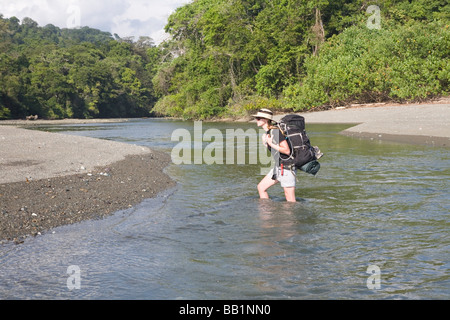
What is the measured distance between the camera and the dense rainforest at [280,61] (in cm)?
3819

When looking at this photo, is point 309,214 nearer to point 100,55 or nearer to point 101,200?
point 101,200

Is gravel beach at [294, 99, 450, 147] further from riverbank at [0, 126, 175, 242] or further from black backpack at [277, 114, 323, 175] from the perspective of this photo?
black backpack at [277, 114, 323, 175]

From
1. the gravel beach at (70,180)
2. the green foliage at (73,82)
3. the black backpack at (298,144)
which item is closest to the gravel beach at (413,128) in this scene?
the gravel beach at (70,180)

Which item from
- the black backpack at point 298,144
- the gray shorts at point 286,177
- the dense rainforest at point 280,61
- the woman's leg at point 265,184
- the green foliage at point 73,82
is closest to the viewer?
the black backpack at point 298,144

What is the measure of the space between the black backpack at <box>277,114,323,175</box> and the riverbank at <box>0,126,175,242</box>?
340 centimetres

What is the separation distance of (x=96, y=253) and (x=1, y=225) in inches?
73.7

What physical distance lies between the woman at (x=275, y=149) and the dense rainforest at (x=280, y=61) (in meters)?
30.6

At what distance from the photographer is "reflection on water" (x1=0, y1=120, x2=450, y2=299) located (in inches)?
194

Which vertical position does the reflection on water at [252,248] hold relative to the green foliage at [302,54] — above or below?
below

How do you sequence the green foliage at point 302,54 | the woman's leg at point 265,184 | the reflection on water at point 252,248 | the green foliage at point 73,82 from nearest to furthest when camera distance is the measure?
1. the reflection on water at point 252,248
2. the woman's leg at point 265,184
3. the green foliage at point 302,54
4. the green foliage at point 73,82

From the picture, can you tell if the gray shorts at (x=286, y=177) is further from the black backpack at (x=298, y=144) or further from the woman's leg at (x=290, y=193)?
the black backpack at (x=298, y=144)

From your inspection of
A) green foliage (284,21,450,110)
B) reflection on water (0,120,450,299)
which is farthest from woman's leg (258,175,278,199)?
green foliage (284,21,450,110)

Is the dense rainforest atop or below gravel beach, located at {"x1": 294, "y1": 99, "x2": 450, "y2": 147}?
atop
